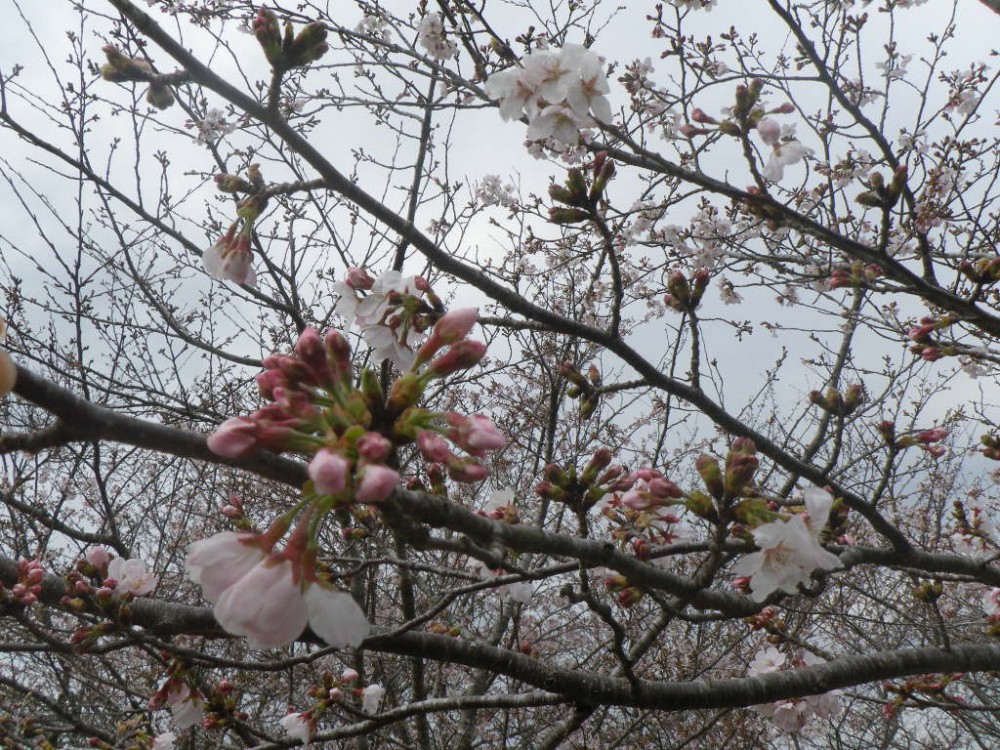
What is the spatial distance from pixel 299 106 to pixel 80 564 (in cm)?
396

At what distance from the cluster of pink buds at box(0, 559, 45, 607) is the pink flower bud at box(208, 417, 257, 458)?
1.71 m

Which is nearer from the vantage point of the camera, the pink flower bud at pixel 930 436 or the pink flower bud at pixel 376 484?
the pink flower bud at pixel 376 484

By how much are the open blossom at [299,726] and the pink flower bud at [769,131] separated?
3551mm

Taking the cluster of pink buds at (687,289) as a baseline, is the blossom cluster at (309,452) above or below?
below

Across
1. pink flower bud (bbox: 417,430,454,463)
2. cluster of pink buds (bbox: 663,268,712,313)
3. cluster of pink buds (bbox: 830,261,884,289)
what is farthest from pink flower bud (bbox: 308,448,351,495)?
cluster of pink buds (bbox: 830,261,884,289)

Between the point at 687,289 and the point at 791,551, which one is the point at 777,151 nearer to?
the point at 687,289

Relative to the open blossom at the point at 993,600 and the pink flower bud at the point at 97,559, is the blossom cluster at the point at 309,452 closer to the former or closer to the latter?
the pink flower bud at the point at 97,559

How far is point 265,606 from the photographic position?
95 centimetres

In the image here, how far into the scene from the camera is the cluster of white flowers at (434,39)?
4.44m

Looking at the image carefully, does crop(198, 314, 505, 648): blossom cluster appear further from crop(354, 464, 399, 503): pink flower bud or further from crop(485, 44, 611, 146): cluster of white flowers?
crop(485, 44, 611, 146): cluster of white flowers

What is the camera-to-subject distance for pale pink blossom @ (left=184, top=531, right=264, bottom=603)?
3.21 feet

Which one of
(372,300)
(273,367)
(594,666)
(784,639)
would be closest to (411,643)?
(372,300)

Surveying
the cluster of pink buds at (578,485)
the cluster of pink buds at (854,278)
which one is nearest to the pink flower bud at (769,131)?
the cluster of pink buds at (854,278)

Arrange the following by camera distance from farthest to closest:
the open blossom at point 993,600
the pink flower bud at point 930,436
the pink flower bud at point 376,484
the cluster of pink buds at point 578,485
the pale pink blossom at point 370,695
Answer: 1. the open blossom at point 993,600
2. the pale pink blossom at point 370,695
3. the pink flower bud at point 930,436
4. the cluster of pink buds at point 578,485
5. the pink flower bud at point 376,484
